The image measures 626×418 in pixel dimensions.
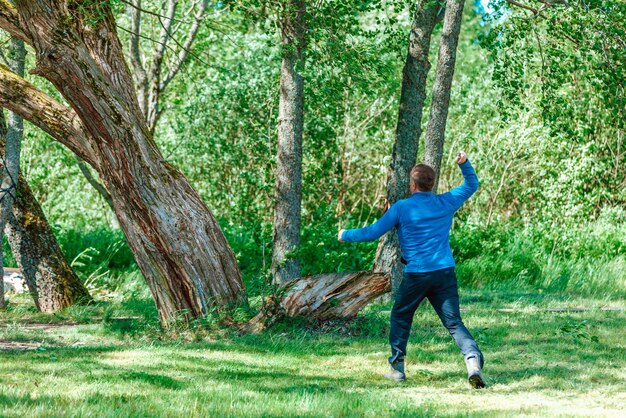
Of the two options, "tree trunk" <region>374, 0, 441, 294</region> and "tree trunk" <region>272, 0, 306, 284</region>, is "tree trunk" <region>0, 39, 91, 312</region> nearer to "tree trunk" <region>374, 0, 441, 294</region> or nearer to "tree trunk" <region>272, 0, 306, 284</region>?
"tree trunk" <region>272, 0, 306, 284</region>

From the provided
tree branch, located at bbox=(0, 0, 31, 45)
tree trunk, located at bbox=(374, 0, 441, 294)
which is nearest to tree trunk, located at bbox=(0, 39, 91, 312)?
tree branch, located at bbox=(0, 0, 31, 45)

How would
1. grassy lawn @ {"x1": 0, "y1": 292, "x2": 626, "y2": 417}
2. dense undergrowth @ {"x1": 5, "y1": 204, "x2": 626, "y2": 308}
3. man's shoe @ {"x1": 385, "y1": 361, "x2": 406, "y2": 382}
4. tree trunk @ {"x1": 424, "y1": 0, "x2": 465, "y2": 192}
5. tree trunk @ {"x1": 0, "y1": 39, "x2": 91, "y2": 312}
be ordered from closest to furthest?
grassy lawn @ {"x1": 0, "y1": 292, "x2": 626, "y2": 417} → man's shoe @ {"x1": 385, "y1": 361, "x2": 406, "y2": 382} → tree trunk @ {"x1": 424, "y1": 0, "x2": 465, "y2": 192} → tree trunk @ {"x1": 0, "y1": 39, "x2": 91, "y2": 312} → dense undergrowth @ {"x1": 5, "y1": 204, "x2": 626, "y2": 308}

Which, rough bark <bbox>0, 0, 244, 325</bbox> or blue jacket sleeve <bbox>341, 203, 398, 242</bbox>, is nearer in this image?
blue jacket sleeve <bbox>341, 203, 398, 242</bbox>

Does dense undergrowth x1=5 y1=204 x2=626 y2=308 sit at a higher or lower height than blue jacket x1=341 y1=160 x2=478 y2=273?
lower

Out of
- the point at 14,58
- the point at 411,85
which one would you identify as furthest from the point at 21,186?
the point at 411,85

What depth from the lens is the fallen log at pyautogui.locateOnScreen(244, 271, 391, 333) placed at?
383 inches

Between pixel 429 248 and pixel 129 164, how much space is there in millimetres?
4062

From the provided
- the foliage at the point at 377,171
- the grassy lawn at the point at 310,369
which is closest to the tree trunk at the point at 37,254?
the grassy lawn at the point at 310,369

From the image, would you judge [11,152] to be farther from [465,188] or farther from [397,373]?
[465,188]

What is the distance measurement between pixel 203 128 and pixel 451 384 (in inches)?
549

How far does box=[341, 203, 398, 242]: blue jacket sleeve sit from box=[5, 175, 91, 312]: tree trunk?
6674 millimetres

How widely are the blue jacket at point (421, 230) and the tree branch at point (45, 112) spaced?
163 inches

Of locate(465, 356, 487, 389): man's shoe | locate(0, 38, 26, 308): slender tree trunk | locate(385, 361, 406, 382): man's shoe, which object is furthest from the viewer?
locate(0, 38, 26, 308): slender tree trunk

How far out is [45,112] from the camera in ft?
32.9
